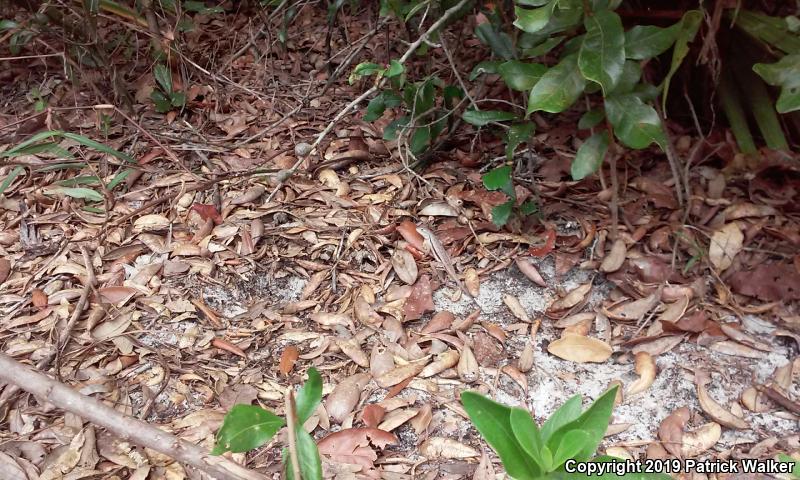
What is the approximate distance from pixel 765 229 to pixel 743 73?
1.67 ft

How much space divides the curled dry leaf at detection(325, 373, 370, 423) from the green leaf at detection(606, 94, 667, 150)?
34.7 inches

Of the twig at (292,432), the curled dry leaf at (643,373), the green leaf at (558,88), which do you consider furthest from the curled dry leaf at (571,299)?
the twig at (292,432)

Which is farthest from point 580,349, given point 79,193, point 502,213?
point 79,193

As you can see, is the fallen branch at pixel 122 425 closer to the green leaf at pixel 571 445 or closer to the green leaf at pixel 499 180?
the green leaf at pixel 571 445

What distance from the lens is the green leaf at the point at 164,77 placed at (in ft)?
8.13

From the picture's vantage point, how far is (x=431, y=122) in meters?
2.13

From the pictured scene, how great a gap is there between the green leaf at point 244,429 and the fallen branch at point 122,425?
7cm

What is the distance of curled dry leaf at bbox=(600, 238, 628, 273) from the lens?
1.82 m

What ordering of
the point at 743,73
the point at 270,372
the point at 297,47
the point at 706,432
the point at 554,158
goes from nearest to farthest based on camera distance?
1. the point at 706,432
2. the point at 270,372
3. the point at 743,73
4. the point at 554,158
5. the point at 297,47

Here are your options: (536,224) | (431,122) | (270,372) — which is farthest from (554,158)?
(270,372)

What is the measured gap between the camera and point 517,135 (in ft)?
5.95

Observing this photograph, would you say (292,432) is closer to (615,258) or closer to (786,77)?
(615,258)

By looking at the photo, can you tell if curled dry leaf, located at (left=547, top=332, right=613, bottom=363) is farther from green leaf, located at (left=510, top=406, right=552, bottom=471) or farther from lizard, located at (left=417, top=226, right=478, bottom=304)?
green leaf, located at (left=510, top=406, right=552, bottom=471)

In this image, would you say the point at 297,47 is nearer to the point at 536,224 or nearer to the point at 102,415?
the point at 536,224
